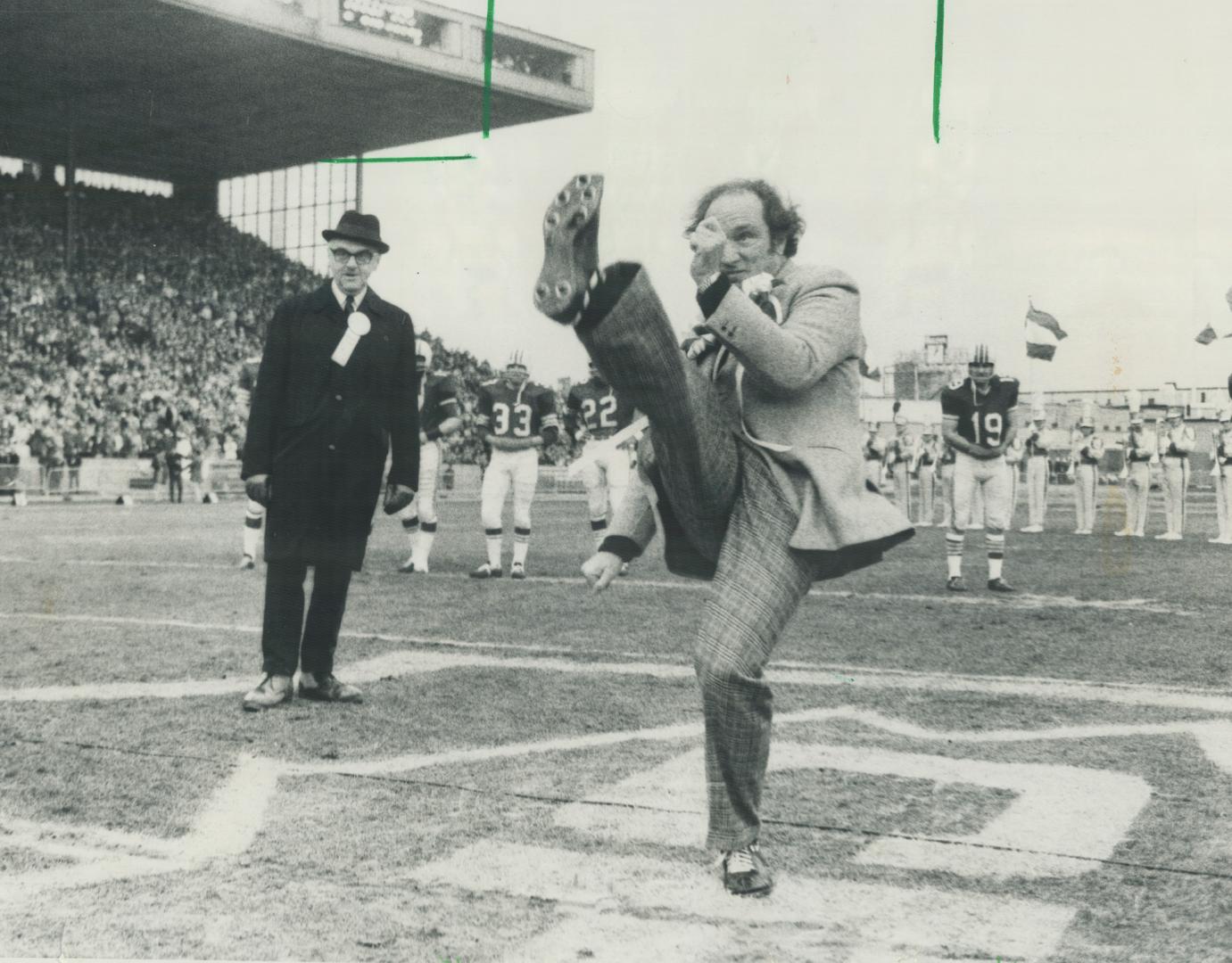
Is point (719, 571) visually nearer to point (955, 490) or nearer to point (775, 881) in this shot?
point (775, 881)

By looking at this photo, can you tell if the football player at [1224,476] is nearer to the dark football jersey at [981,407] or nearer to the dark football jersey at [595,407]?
the dark football jersey at [981,407]

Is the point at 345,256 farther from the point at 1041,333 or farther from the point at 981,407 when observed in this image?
the point at 1041,333

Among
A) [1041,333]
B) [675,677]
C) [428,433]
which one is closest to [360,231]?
[675,677]

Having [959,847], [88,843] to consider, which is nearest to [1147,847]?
[959,847]

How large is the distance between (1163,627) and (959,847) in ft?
19.1

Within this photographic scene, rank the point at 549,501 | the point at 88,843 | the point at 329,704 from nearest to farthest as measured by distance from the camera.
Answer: the point at 88,843
the point at 329,704
the point at 549,501

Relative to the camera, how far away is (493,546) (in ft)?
41.4

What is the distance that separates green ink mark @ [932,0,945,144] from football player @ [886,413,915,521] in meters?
18.4

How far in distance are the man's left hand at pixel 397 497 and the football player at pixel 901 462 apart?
1949cm

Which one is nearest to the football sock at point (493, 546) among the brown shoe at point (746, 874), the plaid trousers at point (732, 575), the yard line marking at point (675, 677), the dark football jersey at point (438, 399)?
the dark football jersey at point (438, 399)

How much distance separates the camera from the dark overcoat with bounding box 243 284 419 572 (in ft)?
20.3

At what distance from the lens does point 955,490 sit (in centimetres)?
1250

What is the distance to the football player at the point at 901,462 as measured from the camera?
25.2 metres

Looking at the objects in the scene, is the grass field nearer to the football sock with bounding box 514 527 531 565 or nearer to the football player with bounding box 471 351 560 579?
the football sock with bounding box 514 527 531 565
